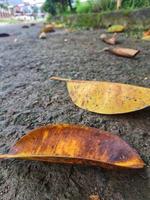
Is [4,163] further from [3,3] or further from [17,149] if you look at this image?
[3,3]

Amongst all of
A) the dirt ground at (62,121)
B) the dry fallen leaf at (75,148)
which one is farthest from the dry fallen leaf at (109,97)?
the dry fallen leaf at (75,148)

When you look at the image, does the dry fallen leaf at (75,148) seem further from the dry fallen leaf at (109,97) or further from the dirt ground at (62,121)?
the dry fallen leaf at (109,97)

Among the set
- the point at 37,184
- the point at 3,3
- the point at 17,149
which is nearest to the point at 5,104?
the point at 17,149

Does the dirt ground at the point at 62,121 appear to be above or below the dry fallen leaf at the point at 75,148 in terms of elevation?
below

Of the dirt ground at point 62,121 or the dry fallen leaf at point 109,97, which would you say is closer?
the dirt ground at point 62,121

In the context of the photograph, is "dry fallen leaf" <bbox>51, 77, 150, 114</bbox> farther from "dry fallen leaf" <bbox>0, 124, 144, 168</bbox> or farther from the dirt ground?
"dry fallen leaf" <bbox>0, 124, 144, 168</bbox>

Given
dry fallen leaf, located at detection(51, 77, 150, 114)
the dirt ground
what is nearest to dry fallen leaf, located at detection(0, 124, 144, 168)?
the dirt ground
